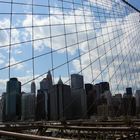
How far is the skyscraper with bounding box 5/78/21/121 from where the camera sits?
328 inches

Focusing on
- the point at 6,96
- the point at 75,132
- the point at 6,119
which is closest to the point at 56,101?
the point at 6,119

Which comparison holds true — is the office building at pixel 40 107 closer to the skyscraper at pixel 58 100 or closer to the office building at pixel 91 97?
the skyscraper at pixel 58 100

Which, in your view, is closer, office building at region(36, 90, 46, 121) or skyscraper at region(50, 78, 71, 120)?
office building at region(36, 90, 46, 121)

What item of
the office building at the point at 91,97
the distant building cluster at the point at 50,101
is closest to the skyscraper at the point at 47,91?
the distant building cluster at the point at 50,101

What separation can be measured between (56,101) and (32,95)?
1.14 metres

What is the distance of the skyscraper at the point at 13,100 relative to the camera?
8336mm

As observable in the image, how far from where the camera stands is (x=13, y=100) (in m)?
9.02

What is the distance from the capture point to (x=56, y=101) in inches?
458

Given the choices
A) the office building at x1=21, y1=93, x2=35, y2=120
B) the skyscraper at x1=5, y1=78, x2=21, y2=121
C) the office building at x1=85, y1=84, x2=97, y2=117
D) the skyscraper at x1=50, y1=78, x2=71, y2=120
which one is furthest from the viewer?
the office building at x1=85, y1=84, x2=97, y2=117

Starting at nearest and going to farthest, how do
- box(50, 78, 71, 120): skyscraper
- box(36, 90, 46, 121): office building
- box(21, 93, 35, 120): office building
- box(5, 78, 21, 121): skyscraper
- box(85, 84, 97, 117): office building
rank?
1. box(5, 78, 21, 121): skyscraper
2. box(21, 93, 35, 120): office building
3. box(36, 90, 46, 121): office building
4. box(50, 78, 71, 120): skyscraper
5. box(85, 84, 97, 117): office building

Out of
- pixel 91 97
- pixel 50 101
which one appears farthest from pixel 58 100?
pixel 91 97

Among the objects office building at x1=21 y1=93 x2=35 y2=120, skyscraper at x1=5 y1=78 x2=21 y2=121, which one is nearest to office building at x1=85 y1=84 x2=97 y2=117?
office building at x1=21 y1=93 x2=35 y2=120

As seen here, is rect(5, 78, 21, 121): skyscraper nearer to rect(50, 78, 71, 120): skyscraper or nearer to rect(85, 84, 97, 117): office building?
rect(50, 78, 71, 120): skyscraper

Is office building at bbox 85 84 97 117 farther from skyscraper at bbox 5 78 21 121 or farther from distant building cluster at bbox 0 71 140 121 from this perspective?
skyscraper at bbox 5 78 21 121
